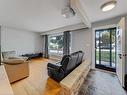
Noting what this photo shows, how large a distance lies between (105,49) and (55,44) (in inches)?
159

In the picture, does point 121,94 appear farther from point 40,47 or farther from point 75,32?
point 40,47

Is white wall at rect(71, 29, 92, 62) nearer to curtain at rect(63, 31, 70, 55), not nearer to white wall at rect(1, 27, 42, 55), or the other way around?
curtain at rect(63, 31, 70, 55)

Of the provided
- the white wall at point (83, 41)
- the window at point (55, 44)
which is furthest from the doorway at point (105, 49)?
the window at point (55, 44)

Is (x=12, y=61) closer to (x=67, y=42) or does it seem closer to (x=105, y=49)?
(x=67, y=42)

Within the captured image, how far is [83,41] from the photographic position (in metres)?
5.09

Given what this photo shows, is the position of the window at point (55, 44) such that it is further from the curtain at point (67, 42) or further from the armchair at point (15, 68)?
the armchair at point (15, 68)

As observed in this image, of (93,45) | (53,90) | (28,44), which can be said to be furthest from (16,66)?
(28,44)

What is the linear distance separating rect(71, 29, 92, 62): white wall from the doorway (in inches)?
14.5

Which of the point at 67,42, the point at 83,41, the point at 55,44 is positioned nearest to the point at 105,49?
the point at 83,41

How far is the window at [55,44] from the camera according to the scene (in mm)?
7023

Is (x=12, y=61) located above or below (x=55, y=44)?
below

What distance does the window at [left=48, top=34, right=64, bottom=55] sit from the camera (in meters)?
7.02

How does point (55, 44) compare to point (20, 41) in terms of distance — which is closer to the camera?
point (20, 41)

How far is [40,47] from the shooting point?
27.9 feet
